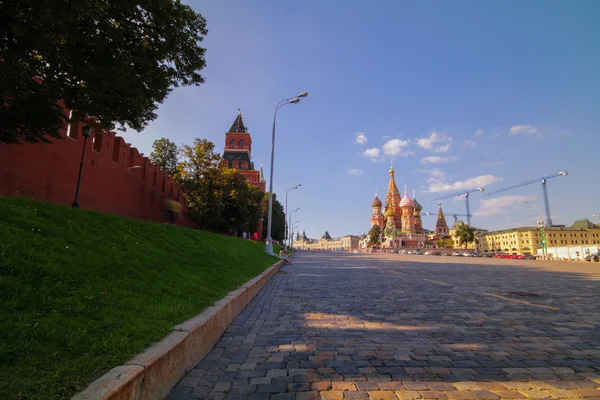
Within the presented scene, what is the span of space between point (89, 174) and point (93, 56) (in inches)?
408

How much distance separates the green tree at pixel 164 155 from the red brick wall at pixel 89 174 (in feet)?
69.8

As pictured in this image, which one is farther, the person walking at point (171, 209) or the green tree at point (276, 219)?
the green tree at point (276, 219)

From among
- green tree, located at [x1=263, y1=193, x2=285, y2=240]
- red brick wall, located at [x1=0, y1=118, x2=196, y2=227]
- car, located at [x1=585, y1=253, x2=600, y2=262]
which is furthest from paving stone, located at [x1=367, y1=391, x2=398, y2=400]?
green tree, located at [x1=263, y1=193, x2=285, y2=240]

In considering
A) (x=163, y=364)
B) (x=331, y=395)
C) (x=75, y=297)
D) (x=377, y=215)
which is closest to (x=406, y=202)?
(x=377, y=215)

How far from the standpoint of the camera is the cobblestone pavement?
3193 millimetres

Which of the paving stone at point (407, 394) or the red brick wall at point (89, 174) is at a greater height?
the red brick wall at point (89, 174)

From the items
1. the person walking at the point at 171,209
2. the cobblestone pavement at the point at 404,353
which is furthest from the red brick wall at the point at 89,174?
the cobblestone pavement at the point at 404,353

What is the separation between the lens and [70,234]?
229 inches

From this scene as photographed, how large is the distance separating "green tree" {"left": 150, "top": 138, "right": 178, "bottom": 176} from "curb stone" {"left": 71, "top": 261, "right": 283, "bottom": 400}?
148 ft

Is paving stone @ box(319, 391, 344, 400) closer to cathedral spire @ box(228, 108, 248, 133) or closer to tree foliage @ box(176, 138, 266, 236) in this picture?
tree foliage @ box(176, 138, 266, 236)

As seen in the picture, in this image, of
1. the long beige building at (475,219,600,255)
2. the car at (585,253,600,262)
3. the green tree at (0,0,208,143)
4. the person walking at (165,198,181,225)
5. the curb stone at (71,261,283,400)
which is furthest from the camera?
the long beige building at (475,219,600,255)

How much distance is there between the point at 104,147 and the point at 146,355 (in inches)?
727

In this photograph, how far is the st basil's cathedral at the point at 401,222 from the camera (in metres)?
110

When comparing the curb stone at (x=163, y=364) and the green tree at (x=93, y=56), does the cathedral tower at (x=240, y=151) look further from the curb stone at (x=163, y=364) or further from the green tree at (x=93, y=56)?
the curb stone at (x=163, y=364)
